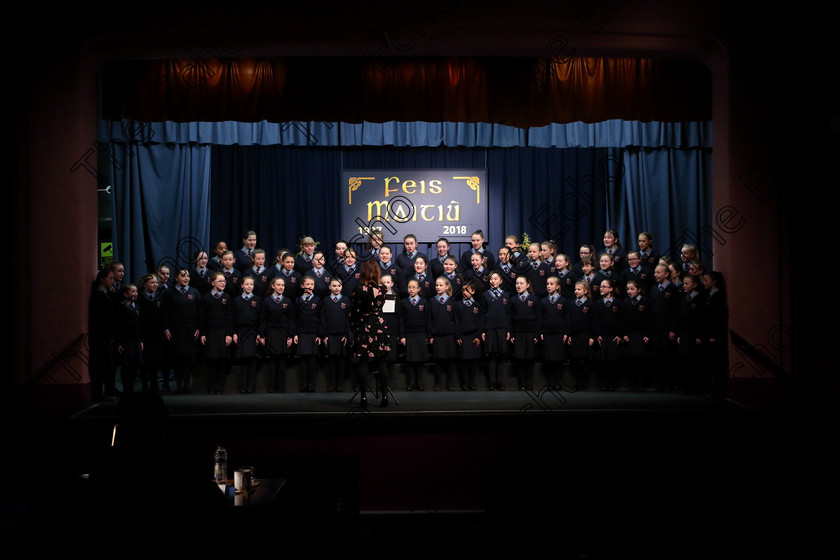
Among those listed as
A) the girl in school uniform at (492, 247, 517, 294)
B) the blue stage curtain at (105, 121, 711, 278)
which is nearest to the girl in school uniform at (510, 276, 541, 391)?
the girl in school uniform at (492, 247, 517, 294)

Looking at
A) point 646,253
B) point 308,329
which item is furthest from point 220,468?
point 646,253

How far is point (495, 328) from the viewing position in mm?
7188

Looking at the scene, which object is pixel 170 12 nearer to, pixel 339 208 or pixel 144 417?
pixel 339 208

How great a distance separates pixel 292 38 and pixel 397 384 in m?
3.63

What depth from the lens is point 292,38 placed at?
6449 millimetres

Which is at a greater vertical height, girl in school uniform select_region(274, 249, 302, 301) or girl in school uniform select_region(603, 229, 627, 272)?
girl in school uniform select_region(603, 229, 627, 272)

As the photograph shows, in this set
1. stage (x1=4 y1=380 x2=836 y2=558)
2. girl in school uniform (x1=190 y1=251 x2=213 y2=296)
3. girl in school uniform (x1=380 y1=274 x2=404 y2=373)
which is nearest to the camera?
stage (x1=4 y1=380 x2=836 y2=558)

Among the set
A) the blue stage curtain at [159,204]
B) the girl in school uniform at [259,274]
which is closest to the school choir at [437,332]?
the girl in school uniform at [259,274]

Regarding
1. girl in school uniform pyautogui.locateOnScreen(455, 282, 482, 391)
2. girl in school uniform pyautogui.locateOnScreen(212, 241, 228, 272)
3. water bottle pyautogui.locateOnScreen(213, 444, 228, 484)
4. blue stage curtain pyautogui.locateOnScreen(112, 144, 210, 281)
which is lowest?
water bottle pyautogui.locateOnScreen(213, 444, 228, 484)

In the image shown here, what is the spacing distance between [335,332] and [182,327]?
1533mm

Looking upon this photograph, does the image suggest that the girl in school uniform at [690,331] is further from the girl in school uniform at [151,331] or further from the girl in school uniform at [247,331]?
the girl in school uniform at [151,331]

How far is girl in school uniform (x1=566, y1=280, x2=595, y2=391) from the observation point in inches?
282

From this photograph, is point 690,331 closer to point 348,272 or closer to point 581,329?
point 581,329

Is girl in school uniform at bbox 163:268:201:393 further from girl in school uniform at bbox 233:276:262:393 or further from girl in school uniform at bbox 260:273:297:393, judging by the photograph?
girl in school uniform at bbox 260:273:297:393
